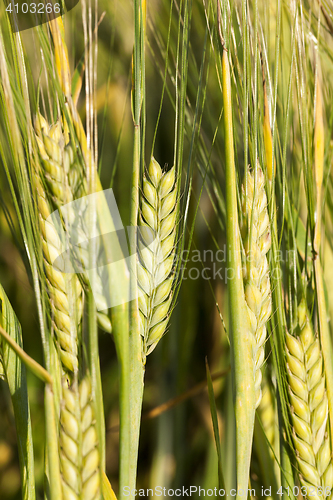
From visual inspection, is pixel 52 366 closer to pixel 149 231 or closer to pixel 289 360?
pixel 149 231

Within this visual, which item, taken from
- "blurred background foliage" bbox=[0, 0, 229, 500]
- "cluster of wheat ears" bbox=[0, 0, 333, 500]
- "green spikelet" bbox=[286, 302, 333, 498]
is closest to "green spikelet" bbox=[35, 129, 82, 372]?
"cluster of wheat ears" bbox=[0, 0, 333, 500]

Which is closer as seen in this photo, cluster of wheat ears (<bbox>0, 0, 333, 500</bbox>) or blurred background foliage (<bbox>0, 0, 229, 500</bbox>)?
cluster of wheat ears (<bbox>0, 0, 333, 500</bbox>)

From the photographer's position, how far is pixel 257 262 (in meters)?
0.35

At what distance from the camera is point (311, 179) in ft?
1.36

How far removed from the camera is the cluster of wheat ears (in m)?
0.28

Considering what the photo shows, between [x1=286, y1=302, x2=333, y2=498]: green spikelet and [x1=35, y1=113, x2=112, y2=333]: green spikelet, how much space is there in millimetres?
261

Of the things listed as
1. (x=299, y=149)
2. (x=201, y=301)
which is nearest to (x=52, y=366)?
(x=201, y=301)

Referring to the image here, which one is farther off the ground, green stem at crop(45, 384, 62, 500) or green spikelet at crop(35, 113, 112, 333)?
green spikelet at crop(35, 113, 112, 333)

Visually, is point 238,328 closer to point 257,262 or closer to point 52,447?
point 257,262

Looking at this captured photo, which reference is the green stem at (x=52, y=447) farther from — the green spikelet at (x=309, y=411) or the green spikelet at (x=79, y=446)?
the green spikelet at (x=309, y=411)

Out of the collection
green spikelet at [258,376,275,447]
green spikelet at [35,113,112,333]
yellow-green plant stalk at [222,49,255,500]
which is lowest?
green spikelet at [258,376,275,447]

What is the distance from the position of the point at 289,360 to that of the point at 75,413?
276mm

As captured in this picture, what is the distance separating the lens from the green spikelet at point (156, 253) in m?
0.33

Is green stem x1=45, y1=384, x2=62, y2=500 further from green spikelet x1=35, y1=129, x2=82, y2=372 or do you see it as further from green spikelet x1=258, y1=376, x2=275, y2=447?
green spikelet x1=258, y1=376, x2=275, y2=447
